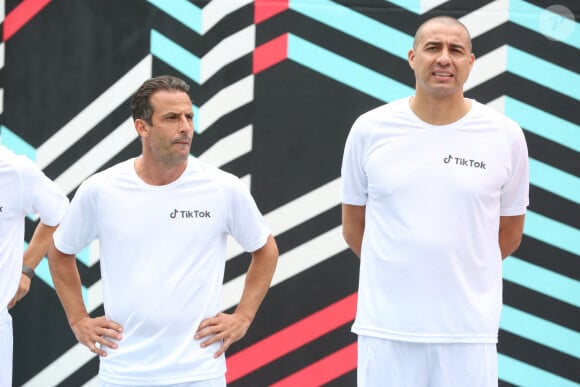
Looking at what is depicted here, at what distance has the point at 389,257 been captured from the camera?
2889 millimetres

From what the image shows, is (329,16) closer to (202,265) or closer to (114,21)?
(114,21)

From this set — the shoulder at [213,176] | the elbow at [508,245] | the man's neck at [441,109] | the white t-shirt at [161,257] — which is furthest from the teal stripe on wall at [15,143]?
the elbow at [508,245]

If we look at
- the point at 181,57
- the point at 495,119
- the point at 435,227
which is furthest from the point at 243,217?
the point at 181,57

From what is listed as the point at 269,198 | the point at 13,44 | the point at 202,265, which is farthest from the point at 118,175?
the point at 13,44

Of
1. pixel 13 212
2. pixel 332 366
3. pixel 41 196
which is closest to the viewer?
pixel 13 212

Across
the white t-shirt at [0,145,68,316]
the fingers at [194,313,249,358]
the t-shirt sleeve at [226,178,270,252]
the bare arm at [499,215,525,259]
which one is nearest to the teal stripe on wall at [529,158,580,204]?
the bare arm at [499,215,525,259]

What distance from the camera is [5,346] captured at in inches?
137

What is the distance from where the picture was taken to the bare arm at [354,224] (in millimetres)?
3213

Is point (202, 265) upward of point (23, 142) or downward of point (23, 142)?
upward

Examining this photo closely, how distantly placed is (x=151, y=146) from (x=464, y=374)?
3.95ft

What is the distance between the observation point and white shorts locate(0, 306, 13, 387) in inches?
136

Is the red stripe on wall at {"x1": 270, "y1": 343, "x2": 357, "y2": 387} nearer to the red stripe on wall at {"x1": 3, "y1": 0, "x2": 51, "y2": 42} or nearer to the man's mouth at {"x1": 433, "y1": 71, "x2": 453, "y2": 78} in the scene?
the man's mouth at {"x1": 433, "y1": 71, "x2": 453, "y2": 78}

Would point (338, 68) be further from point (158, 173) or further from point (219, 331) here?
point (219, 331)

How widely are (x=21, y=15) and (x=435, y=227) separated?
261 centimetres
